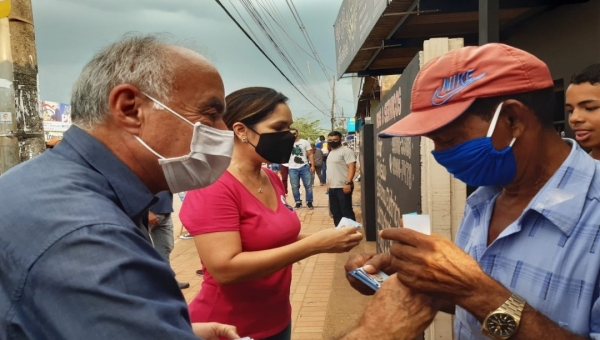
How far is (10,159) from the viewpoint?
3.52m

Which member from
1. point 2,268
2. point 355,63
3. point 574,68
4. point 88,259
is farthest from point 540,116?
point 355,63

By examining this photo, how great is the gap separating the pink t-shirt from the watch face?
1.17m

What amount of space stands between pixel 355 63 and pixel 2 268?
267 inches

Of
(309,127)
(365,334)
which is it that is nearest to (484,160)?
(365,334)

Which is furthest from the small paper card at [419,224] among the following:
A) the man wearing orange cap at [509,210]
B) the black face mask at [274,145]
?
the black face mask at [274,145]

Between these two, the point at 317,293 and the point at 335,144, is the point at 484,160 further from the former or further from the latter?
the point at 335,144

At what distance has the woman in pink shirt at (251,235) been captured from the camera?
2057 millimetres

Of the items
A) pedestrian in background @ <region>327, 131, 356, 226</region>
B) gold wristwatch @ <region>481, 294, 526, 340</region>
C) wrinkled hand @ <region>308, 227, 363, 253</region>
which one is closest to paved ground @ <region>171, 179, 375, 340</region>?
pedestrian in background @ <region>327, 131, 356, 226</region>

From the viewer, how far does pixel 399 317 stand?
4.77ft

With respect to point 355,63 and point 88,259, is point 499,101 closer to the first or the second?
point 88,259

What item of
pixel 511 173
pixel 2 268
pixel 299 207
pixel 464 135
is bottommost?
pixel 299 207

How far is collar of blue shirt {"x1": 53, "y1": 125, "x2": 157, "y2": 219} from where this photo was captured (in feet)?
3.72

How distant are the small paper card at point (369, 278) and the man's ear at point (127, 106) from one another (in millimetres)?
906

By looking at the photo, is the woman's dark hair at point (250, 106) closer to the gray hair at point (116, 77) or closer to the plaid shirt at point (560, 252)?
the gray hair at point (116, 77)
